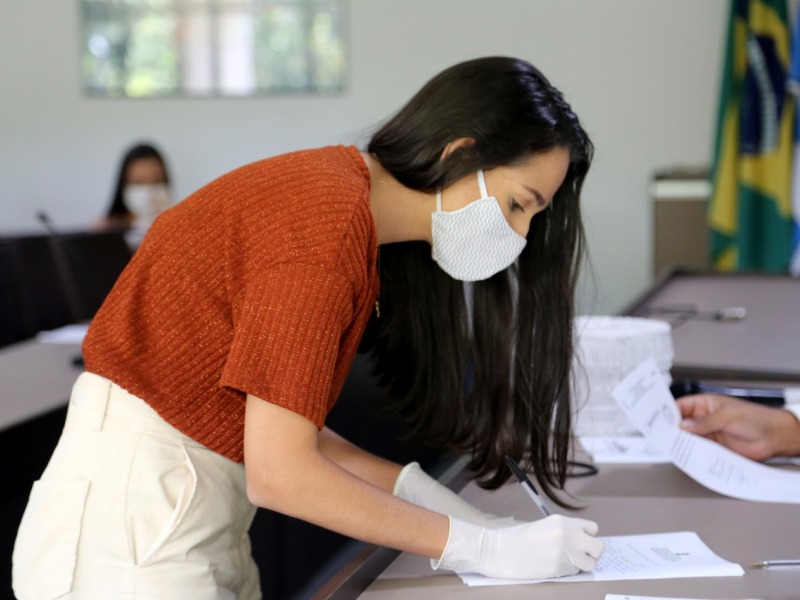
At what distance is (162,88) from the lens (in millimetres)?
5152

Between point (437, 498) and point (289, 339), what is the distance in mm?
393

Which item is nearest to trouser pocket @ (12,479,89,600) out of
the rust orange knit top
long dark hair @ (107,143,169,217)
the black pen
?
the rust orange knit top

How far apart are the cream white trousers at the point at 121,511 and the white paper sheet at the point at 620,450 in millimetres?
560

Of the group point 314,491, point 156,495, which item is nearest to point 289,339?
point 314,491

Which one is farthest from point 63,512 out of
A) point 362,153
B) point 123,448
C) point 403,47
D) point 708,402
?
point 403,47

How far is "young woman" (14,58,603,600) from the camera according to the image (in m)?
0.94

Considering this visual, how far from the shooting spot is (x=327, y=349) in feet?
3.10

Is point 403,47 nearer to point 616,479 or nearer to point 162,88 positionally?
point 162,88

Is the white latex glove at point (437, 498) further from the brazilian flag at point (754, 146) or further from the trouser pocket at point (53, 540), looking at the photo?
the brazilian flag at point (754, 146)

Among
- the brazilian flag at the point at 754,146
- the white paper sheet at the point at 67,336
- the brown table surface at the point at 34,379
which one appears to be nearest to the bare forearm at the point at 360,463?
the brown table surface at the point at 34,379

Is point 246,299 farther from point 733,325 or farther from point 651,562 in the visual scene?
point 733,325

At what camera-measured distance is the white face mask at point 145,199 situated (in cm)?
438

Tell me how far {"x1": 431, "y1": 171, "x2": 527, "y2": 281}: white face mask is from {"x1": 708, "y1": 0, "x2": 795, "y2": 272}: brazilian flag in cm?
315

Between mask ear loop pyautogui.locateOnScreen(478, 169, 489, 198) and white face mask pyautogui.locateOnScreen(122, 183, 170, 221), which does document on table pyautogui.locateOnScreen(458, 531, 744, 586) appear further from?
white face mask pyautogui.locateOnScreen(122, 183, 170, 221)
